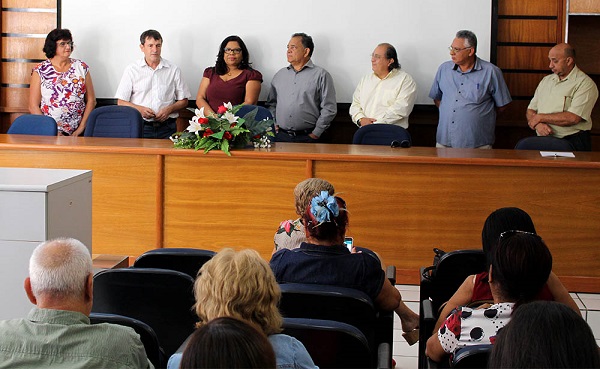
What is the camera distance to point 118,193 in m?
5.80

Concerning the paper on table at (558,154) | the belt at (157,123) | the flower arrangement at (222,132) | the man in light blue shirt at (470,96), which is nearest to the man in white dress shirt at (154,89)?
the belt at (157,123)

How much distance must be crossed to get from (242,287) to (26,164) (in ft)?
13.2

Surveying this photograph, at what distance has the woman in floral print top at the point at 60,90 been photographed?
8.22 meters

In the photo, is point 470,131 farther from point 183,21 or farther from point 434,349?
point 434,349

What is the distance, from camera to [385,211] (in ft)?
18.4

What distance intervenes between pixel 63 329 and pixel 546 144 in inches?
190

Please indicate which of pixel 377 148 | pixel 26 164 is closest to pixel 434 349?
pixel 377 148

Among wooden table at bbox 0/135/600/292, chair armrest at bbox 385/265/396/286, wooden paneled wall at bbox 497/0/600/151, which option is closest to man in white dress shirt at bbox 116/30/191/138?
wooden table at bbox 0/135/600/292

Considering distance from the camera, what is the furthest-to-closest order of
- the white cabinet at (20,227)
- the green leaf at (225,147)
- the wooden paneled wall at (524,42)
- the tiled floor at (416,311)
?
the wooden paneled wall at (524,42)
the green leaf at (225,147)
the tiled floor at (416,311)
the white cabinet at (20,227)

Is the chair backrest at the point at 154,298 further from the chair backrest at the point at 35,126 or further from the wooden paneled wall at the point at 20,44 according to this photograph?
the wooden paneled wall at the point at 20,44

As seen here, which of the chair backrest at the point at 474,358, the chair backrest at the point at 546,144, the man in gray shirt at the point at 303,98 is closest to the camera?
the chair backrest at the point at 474,358

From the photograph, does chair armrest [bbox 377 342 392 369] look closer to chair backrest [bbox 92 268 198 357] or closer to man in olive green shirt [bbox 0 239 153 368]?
chair backrest [bbox 92 268 198 357]

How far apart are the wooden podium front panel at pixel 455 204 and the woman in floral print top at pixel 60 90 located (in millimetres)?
3485

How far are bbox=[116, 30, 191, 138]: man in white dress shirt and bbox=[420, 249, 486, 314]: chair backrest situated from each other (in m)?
5.02
